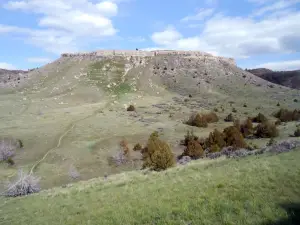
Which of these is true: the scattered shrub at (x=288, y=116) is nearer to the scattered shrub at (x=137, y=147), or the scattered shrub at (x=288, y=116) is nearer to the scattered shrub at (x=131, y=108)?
the scattered shrub at (x=131, y=108)

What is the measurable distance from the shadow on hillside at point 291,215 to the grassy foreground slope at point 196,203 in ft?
0.10

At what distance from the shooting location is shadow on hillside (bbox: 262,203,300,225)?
9.50 m

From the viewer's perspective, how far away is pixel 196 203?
11.6 m

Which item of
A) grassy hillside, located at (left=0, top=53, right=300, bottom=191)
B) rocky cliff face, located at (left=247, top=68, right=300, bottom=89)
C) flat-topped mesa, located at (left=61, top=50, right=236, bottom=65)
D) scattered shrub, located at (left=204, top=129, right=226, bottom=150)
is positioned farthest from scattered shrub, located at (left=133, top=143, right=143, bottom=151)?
rocky cliff face, located at (left=247, top=68, right=300, bottom=89)

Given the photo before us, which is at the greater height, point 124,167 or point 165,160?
point 165,160

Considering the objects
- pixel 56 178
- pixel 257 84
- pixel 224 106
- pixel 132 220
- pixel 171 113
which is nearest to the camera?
pixel 132 220

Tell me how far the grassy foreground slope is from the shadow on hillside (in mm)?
31

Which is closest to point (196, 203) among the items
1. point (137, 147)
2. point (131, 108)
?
point (137, 147)

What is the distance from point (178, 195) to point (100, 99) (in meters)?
77.9

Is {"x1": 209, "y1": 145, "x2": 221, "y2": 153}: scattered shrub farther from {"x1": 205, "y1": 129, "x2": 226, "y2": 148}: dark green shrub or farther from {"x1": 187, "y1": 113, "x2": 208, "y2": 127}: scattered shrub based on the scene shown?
{"x1": 187, "y1": 113, "x2": 208, "y2": 127}: scattered shrub

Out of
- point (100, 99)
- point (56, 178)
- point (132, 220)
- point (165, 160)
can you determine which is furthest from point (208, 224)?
point (100, 99)

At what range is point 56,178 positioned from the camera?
129 ft

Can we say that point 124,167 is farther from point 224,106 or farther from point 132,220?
point 224,106

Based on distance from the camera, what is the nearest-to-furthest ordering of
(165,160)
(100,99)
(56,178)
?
(165,160), (56,178), (100,99)
